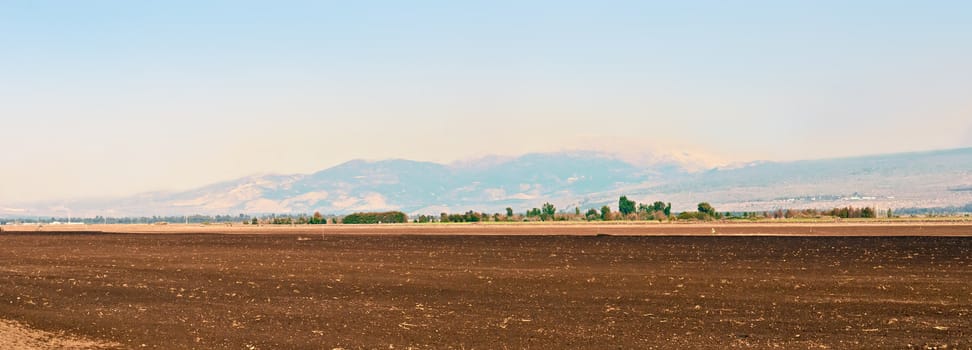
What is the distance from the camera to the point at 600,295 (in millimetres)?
27453

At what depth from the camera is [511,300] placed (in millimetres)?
26625

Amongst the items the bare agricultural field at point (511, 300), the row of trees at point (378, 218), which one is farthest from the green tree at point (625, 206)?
the bare agricultural field at point (511, 300)

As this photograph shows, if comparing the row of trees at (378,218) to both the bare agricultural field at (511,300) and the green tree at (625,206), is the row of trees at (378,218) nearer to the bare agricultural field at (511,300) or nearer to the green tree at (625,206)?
the green tree at (625,206)

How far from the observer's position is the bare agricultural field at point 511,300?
20.3 metres

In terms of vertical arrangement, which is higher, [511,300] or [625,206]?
[625,206]

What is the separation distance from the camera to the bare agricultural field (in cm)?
2031

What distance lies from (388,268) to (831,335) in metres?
21.0

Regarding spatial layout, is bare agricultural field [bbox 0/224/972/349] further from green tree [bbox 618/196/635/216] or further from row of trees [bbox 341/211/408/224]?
green tree [bbox 618/196/635/216]

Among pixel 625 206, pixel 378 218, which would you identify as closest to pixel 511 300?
pixel 378 218

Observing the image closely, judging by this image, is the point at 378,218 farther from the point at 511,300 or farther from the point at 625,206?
the point at 511,300

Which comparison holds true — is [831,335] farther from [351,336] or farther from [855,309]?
[351,336]

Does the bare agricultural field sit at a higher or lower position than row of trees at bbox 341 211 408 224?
lower

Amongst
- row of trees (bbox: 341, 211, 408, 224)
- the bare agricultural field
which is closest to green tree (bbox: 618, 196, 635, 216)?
row of trees (bbox: 341, 211, 408, 224)

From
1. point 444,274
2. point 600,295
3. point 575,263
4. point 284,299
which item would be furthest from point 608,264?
point 284,299
